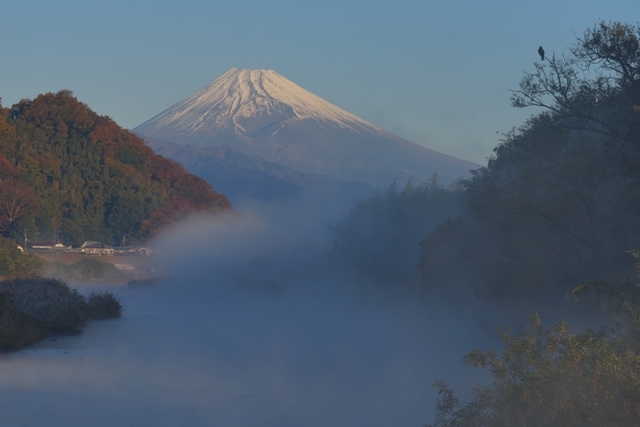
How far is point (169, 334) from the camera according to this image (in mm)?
21219

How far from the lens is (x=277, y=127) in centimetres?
14625

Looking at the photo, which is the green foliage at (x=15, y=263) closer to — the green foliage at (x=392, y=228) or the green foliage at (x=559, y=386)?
the green foliage at (x=392, y=228)

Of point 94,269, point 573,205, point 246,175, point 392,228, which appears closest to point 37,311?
point 573,205

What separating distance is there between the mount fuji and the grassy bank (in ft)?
350

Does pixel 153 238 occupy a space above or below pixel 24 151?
below

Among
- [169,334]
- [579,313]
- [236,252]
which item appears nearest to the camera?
[579,313]

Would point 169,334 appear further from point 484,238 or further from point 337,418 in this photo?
point 337,418

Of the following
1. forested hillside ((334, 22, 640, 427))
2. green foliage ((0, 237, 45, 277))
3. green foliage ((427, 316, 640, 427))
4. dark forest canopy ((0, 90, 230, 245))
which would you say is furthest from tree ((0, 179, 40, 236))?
green foliage ((427, 316, 640, 427))

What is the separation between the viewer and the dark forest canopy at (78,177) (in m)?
44.6

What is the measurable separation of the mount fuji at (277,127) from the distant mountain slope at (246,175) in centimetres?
381

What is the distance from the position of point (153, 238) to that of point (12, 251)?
15.7 m

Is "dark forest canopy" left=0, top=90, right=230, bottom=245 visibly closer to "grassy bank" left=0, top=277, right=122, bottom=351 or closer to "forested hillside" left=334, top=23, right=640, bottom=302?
"grassy bank" left=0, top=277, right=122, bottom=351

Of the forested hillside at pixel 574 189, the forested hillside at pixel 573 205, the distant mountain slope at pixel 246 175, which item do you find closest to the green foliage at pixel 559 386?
the forested hillside at pixel 573 205

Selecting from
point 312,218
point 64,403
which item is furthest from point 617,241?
point 312,218
